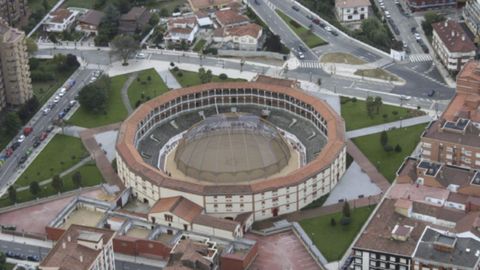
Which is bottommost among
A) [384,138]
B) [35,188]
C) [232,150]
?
[35,188]

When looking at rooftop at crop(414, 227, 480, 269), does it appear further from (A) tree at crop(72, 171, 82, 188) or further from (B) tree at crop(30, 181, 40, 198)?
(B) tree at crop(30, 181, 40, 198)

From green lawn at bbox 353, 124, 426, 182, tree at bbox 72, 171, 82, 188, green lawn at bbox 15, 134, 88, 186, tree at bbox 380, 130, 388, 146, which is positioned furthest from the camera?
tree at bbox 380, 130, 388, 146

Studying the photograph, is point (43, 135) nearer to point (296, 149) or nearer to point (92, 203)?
point (92, 203)

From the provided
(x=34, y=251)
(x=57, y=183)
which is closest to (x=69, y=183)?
(x=57, y=183)

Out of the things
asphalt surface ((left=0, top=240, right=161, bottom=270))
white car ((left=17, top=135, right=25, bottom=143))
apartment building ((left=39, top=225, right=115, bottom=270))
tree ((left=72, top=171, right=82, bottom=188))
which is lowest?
asphalt surface ((left=0, top=240, right=161, bottom=270))

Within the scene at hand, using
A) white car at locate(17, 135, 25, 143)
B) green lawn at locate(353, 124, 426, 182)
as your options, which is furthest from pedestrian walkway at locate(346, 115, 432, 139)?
white car at locate(17, 135, 25, 143)

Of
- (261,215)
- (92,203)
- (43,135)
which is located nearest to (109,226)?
(92,203)

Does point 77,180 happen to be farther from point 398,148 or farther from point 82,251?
point 398,148
